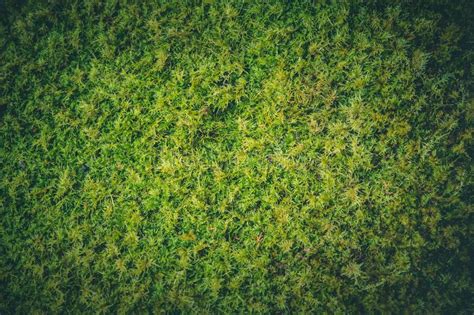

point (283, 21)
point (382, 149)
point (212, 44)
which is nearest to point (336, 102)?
point (382, 149)

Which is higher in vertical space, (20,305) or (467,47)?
(467,47)

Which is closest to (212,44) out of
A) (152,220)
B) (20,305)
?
(152,220)

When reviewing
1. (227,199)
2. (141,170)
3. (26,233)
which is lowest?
(26,233)

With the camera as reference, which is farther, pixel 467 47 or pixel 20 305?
pixel 20 305

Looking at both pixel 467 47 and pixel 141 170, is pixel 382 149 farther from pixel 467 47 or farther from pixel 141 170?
pixel 141 170

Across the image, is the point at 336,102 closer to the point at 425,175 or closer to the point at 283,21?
the point at 283,21

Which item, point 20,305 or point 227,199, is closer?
point 227,199
